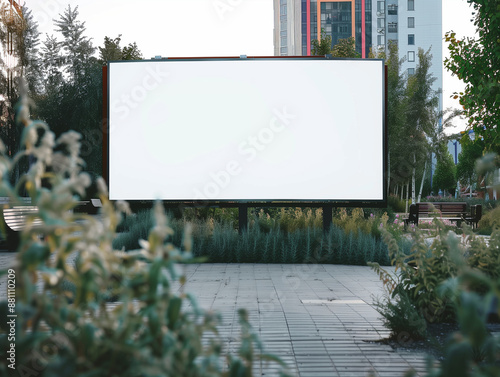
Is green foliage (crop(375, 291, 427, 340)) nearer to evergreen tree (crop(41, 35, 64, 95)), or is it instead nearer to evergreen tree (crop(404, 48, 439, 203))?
evergreen tree (crop(41, 35, 64, 95))

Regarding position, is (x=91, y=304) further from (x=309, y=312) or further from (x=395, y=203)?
(x=395, y=203)

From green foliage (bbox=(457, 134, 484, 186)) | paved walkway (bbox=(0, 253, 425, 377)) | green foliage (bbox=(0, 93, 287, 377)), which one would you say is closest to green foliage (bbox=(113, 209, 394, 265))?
paved walkway (bbox=(0, 253, 425, 377))

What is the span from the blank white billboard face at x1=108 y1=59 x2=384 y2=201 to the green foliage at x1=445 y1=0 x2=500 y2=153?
1.84 metres

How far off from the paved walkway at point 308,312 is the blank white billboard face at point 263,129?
1.57 m

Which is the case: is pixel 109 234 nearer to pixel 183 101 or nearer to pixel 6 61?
pixel 183 101

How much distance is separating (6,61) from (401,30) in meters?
50.9

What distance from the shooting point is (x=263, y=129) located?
823 cm

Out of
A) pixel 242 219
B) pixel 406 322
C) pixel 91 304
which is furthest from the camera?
pixel 242 219

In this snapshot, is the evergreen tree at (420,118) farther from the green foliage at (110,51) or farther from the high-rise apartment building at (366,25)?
the high-rise apartment building at (366,25)

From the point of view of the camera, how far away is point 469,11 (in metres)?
9.17

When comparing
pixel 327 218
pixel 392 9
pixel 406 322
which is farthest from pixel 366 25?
pixel 406 322

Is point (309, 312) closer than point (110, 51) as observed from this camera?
Yes

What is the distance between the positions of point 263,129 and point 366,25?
232 ft

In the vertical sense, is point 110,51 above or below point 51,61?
above
